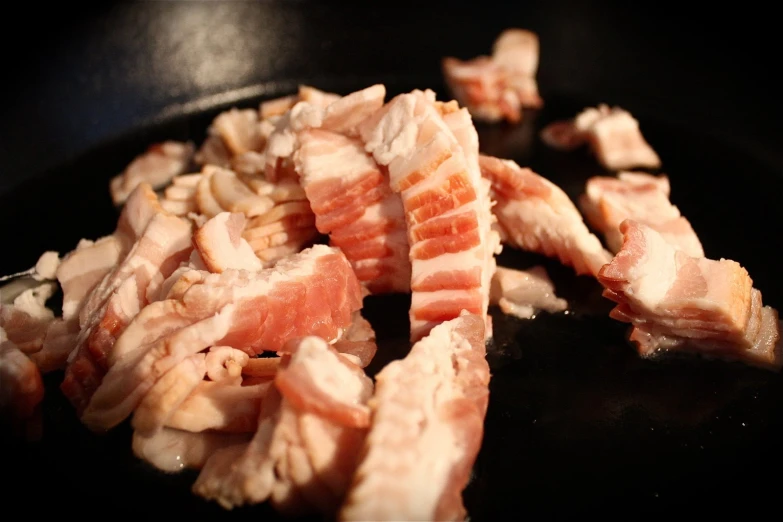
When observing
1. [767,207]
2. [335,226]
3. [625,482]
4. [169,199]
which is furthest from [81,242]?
[767,207]

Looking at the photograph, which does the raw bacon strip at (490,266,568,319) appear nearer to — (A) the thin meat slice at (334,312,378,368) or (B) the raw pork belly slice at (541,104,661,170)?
(A) the thin meat slice at (334,312,378,368)

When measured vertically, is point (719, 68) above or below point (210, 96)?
below

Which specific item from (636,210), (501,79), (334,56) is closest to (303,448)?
(636,210)

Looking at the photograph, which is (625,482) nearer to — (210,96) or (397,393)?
(397,393)

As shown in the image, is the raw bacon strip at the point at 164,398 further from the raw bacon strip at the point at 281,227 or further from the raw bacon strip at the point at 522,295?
the raw bacon strip at the point at 522,295

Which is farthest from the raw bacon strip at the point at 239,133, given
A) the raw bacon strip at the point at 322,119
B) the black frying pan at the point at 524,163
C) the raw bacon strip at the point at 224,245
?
the raw bacon strip at the point at 224,245

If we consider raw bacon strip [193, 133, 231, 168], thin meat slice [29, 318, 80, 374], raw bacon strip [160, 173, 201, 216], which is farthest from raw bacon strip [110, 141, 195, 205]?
thin meat slice [29, 318, 80, 374]

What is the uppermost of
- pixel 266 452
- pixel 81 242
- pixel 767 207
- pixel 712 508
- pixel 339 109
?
pixel 339 109
